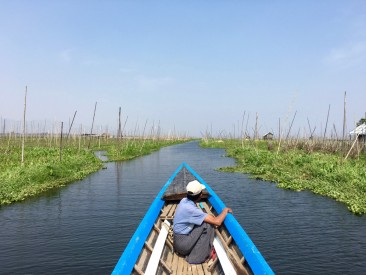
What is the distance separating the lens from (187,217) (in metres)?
5.64

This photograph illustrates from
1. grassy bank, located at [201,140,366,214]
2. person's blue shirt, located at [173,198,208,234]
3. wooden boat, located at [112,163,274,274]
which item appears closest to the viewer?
wooden boat, located at [112,163,274,274]

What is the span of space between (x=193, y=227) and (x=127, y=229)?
4.96 meters

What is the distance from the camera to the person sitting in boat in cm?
563

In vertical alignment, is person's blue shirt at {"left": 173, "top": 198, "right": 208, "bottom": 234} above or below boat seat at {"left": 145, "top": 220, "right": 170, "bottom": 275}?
above

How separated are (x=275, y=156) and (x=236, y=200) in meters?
12.3

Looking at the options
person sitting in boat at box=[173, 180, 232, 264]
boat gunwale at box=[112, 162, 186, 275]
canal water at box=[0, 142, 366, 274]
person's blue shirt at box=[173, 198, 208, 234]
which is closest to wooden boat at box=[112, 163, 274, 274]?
boat gunwale at box=[112, 162, 186, 275]

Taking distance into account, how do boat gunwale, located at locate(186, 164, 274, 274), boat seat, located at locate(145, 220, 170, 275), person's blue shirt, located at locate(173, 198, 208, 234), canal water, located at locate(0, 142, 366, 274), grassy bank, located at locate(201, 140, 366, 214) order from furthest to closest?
grassy bank, located at locate(201, 140, 366, 214) → canal water, located at locate(0, 142, 366, 274) → person's blue shirt, located at locate(173, 198, 208, 234) → boat seat, located at locate(145, 220, 170, 275) → boat gunwale, located at locate(186, 164, 274, 274)

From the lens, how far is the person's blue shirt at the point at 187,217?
561 centimetres


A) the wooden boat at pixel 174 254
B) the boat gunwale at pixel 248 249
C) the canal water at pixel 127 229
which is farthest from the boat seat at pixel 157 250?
the canal water at pixel 127 229

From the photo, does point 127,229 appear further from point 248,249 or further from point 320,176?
point 320,176

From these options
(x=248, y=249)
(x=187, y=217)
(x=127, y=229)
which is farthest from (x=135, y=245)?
(x=127, y=229)

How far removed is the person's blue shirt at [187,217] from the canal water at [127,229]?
260cm

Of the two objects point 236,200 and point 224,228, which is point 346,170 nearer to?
point 236,200

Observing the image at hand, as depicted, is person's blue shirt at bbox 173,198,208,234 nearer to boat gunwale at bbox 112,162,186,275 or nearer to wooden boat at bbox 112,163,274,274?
wooden boat at bbox 112,163,274,274
